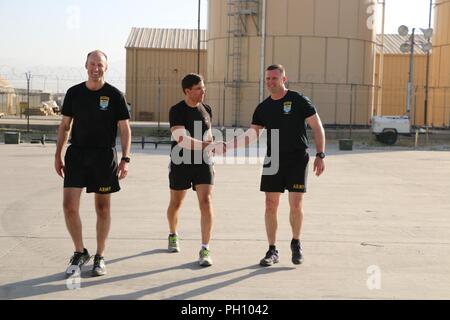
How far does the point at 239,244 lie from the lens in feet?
23.7

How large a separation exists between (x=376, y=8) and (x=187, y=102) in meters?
31.4

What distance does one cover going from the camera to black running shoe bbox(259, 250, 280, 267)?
6242 mm

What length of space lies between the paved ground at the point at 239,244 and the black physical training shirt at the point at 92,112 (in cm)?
122

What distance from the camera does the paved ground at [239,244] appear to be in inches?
213

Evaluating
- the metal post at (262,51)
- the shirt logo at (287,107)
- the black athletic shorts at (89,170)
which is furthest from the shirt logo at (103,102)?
the metal post at (262,51)

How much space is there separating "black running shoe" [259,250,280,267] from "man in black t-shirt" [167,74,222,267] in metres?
0.58

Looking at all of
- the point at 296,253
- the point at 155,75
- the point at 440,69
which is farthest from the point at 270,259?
the point at 155,75

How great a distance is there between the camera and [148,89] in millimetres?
46000

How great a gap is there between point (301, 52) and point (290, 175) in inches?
1067

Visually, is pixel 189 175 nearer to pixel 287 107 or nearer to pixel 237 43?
pixel 287 107
